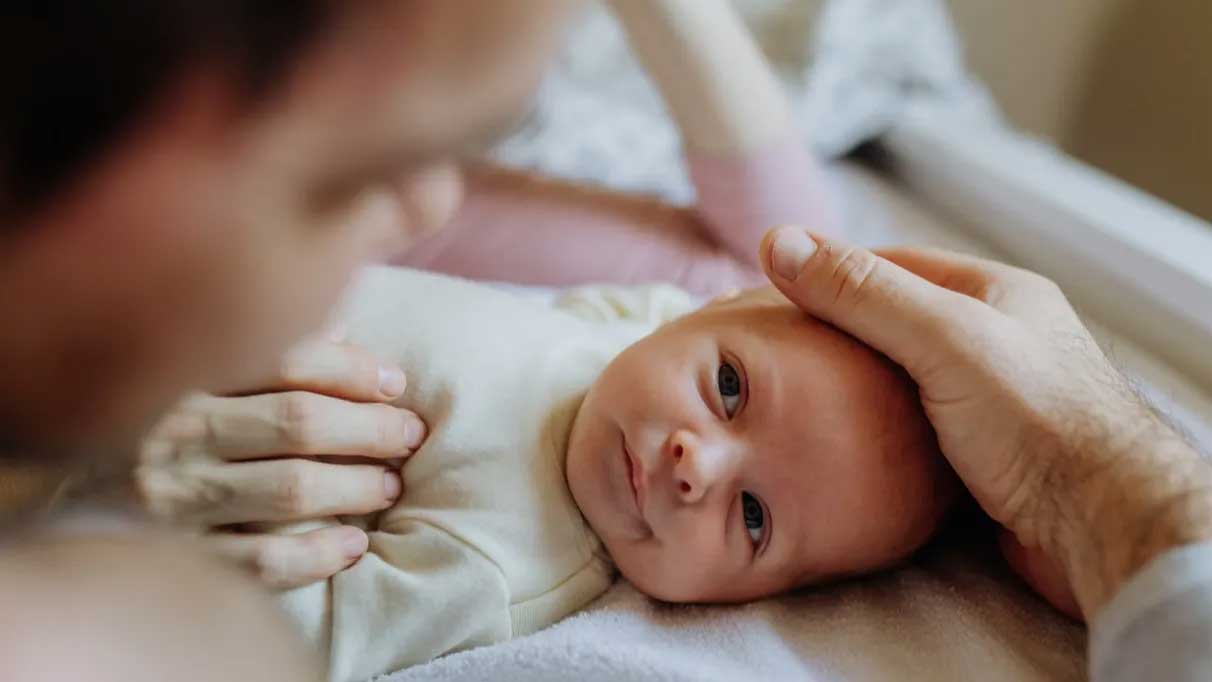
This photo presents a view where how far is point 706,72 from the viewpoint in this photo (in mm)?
1062

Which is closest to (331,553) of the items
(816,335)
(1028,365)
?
(816,335)

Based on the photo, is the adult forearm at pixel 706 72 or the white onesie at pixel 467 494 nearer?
the white onesie at pixel 467 494

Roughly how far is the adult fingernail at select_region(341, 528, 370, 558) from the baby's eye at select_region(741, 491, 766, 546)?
0.26m

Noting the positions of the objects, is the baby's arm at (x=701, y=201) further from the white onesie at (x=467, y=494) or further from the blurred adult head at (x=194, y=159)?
the blurred adult head at (x=194, y=159)

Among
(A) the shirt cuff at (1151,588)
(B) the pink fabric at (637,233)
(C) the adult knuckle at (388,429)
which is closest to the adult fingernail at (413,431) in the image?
(C) the adult knuckle at (388,429)

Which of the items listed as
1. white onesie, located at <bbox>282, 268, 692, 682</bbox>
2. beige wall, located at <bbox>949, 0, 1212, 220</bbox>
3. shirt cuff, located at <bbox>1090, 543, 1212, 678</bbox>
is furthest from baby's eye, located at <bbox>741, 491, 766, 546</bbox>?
beige wall, located at <bbox>949, 0, 1212, 220</bbox>

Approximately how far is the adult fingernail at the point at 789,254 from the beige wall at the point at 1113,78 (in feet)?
4.11

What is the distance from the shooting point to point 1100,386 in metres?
0.64

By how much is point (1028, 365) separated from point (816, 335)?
136 millimetres

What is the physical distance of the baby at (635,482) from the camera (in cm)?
67

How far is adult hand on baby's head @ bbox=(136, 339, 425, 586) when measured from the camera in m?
0.64

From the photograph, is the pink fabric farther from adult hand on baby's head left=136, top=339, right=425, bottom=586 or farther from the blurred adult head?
the blurred adult head

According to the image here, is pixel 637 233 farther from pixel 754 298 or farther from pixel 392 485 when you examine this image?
pixel 392 485

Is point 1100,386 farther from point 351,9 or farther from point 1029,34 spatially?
point 1029,34
